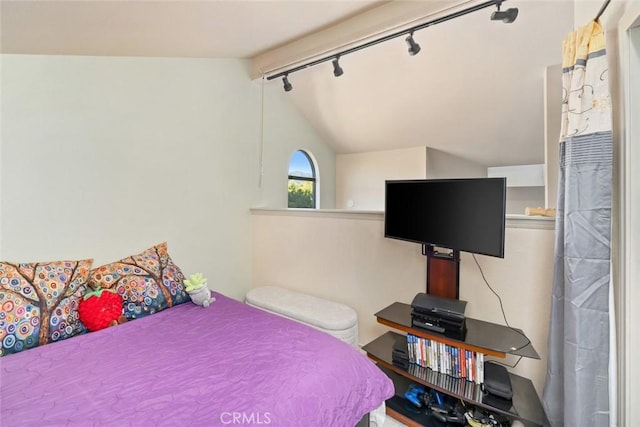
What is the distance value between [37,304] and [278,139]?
2.72 metres

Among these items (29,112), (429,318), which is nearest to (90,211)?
(29,112)

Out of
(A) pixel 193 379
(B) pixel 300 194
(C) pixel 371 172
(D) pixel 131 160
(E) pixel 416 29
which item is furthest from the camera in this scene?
(C) pixel 371 172

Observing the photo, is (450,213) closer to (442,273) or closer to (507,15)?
(442,273)

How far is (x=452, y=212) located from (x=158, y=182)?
91.5 inches

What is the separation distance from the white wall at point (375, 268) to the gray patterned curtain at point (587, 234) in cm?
38

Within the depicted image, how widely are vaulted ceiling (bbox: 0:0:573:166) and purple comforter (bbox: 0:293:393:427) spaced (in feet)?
5.19

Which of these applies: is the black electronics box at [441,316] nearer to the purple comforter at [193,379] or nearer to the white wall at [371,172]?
the purple comforter at [193,379]

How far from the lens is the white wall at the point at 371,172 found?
427 cm

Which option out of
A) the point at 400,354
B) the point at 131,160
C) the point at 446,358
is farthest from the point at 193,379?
the point at 131,160

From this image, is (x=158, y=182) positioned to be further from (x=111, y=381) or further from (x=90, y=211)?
(x=111, y=381)

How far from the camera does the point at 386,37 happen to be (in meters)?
2.43

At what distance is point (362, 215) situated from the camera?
2549 mm

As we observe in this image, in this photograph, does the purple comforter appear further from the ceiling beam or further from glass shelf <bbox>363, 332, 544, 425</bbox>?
the ceiling beam

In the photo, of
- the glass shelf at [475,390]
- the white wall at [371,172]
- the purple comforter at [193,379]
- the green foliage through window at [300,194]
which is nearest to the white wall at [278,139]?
the green foliage through window at [300,194]
